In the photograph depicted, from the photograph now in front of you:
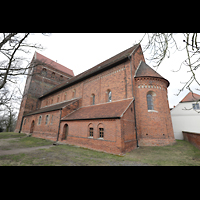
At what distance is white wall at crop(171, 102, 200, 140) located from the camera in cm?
1611

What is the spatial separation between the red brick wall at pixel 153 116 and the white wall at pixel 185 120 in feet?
23.6

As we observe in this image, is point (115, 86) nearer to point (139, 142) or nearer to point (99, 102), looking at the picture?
point (99, 102)

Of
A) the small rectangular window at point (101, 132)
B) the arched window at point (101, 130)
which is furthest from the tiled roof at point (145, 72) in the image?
the small rectangular window at point (101, 132)

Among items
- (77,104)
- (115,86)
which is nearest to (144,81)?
(115,86)

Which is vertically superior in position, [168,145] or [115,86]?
[115,86]

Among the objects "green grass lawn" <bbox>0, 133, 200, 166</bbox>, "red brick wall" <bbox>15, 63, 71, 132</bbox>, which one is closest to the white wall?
"green grass lawn" <bbox>0, 133, 200, 166</bbox>

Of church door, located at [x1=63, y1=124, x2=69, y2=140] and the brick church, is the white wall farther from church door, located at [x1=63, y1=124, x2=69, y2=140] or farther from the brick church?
church door, located at [x1=63, y1=124, x2=69, y2=140]

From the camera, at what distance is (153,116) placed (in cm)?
1109

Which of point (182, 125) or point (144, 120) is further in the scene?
point (182, 125)

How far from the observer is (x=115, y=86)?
42.5ft

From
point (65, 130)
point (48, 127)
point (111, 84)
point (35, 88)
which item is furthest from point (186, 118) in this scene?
point (35, 88)

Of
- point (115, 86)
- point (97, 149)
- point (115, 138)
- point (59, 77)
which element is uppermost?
point (59, 77)

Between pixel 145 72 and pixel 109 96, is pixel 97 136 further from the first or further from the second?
pixel 145 72
